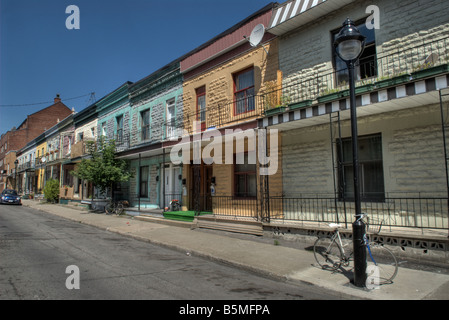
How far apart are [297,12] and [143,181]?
40.0 ft

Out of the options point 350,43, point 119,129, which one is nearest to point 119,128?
point 119,129

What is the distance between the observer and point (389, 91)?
6801 mm

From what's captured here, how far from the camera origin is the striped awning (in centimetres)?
916

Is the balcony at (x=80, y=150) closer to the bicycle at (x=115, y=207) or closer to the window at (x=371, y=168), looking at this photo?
the bicycle at (x=115, y=207)

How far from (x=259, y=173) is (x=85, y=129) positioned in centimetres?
1862

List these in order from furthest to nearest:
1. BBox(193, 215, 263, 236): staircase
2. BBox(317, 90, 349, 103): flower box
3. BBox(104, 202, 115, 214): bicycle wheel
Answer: BBox(104, 202, 115, 214): bicycle wheel
BBox(193, 215, 263, 236): staircase
BBox(317, 90, 349, 103): flower box

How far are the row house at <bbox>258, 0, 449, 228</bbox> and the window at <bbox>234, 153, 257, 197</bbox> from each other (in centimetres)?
123

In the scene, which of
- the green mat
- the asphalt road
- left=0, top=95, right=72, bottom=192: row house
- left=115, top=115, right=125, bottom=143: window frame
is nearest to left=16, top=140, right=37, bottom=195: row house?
left=0, top=95, right=72, bottom=192: row house

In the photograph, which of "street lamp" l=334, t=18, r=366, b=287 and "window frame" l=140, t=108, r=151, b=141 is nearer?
"street lamp" l=334, t=18, r=366, b=287

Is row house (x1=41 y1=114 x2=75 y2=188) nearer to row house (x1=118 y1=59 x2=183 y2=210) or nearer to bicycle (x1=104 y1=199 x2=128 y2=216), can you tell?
bicycle (x1=104 y1=199 x2=128 y2=216)

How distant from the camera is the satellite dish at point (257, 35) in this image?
1070 centimetres
